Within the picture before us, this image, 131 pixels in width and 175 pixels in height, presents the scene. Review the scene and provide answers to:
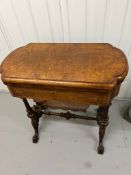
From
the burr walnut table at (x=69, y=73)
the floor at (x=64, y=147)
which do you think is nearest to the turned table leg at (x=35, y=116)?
the floor at (x=64, y=147)

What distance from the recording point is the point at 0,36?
4.81 feet

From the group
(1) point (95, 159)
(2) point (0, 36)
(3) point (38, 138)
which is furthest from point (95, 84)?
(2) point (0, 36)

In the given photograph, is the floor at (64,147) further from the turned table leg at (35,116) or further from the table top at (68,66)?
the table top at (68,66)

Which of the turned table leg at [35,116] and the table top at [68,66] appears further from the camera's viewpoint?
the turned table leg at [35,116]

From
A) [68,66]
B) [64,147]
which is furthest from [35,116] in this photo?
[68,66]

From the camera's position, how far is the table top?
907 millimetres

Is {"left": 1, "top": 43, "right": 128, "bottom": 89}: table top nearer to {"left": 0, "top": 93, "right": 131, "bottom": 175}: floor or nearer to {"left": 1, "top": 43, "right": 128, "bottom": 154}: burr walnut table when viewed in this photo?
{"left": 1, "top": 43, "right": 128, "bottom": 154}: burr walnut table

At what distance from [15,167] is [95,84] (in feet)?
2.92

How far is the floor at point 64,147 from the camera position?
1.31 meters

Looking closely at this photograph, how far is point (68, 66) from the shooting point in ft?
3.22

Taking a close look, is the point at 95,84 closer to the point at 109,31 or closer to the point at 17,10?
the point at 109,31

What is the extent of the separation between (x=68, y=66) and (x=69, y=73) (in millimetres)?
54

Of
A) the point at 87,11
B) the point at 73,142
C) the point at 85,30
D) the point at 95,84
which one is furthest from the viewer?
the point at 73,142

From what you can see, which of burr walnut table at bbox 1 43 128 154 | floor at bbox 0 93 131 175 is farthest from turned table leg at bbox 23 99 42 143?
burr walnut table at bbox 1 43 128 154
